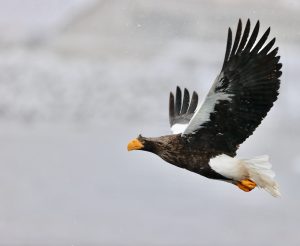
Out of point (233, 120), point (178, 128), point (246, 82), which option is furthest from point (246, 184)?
point (178, 128)

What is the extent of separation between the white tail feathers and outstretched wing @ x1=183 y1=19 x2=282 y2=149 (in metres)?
0.46

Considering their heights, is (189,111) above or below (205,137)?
above

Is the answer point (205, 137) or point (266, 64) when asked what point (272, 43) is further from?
point (205, 137)

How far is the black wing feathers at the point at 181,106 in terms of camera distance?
9.18 m

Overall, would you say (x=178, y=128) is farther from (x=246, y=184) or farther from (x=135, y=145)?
(x=246, y=184)

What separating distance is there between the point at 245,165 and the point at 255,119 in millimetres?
546

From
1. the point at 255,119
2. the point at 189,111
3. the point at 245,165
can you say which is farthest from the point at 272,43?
the point at 189,111

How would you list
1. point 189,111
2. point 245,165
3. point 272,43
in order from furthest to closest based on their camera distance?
point 189,111
point 245,165
point 272,43

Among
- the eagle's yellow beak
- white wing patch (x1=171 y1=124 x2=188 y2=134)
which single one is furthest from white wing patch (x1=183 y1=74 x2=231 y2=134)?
white wing patch (x1=171 y1=124 x2=188 y2=134)

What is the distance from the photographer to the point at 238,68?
24.1 feet

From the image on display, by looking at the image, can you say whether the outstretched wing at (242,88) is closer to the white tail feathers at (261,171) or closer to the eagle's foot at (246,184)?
the white tail feathers at (261,171)

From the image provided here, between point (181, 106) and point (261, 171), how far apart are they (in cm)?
174

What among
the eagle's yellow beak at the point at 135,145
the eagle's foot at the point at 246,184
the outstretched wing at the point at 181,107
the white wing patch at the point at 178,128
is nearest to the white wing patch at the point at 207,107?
the eagle's yellow beak at the point at 135,145

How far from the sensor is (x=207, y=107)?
24.4 ft
